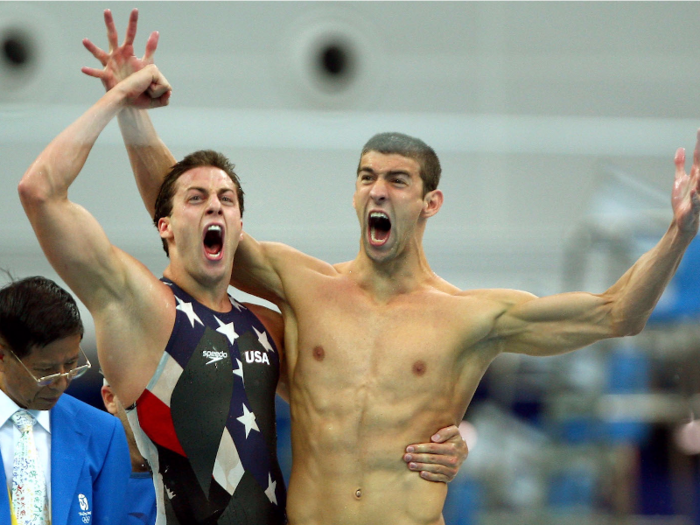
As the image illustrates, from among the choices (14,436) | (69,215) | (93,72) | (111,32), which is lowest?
(14,436)

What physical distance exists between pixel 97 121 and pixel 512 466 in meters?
3.78

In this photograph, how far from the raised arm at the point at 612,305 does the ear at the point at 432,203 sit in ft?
1.41

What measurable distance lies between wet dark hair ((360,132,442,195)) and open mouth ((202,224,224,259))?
606mm

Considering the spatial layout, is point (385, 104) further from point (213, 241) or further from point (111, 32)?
point (111, 32)

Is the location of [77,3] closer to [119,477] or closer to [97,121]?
[97,121]

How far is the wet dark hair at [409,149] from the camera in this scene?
3332 millimetres

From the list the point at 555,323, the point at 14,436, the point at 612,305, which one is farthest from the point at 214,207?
the point at 612,305

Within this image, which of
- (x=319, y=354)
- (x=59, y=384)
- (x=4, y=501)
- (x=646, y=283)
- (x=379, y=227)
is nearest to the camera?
(x=4, y=501)

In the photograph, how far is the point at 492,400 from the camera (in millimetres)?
6121

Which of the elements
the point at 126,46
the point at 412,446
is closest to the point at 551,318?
the point at 412,446

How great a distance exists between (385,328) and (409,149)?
65 cm

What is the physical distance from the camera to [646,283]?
3.05 metres

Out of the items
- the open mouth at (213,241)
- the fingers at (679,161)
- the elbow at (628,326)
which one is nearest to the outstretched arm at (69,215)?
the open mouth at (213,241)

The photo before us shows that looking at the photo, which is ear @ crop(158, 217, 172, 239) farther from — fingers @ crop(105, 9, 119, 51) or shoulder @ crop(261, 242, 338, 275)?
fingers @ crop(105, 9, 119, 51)
